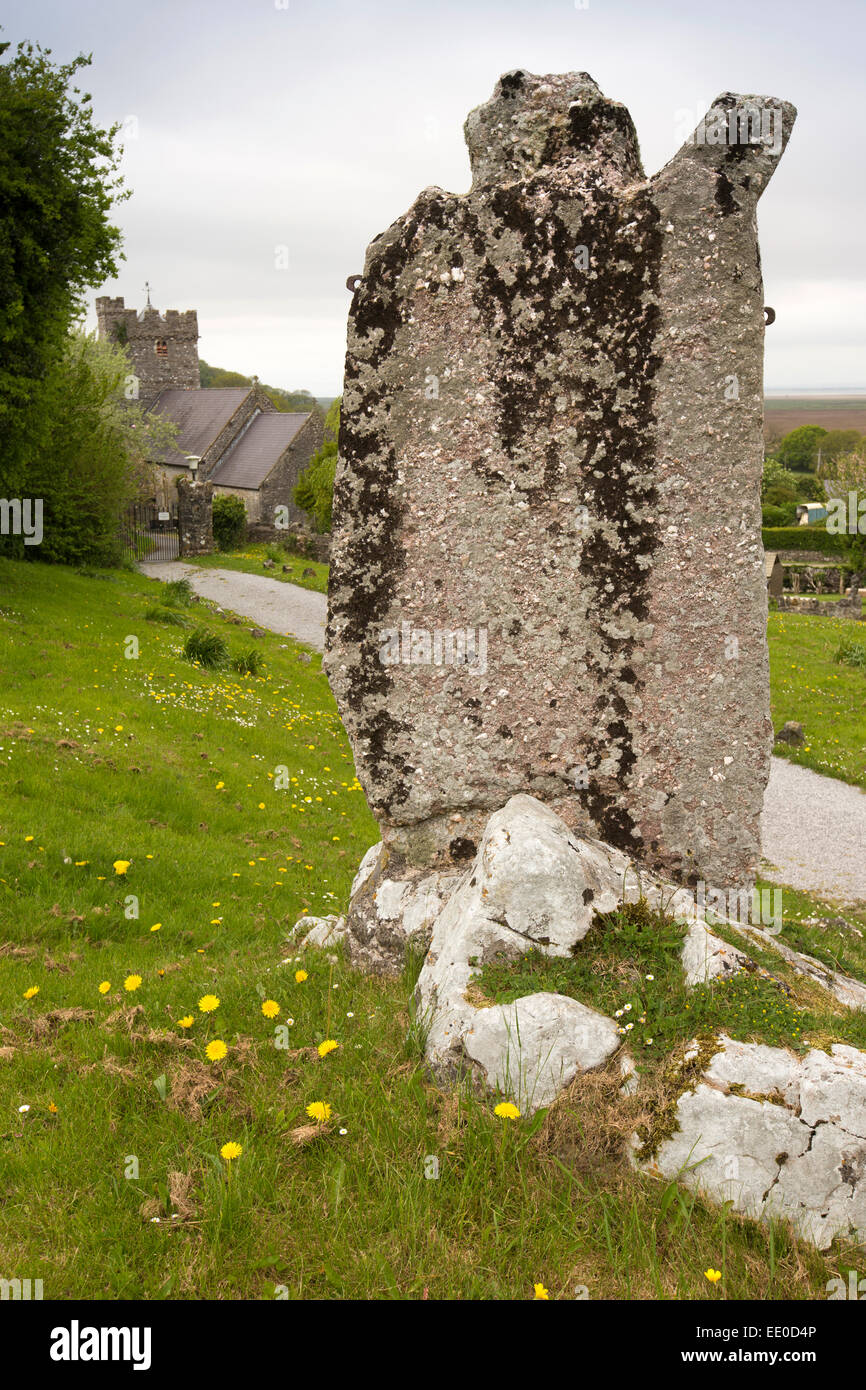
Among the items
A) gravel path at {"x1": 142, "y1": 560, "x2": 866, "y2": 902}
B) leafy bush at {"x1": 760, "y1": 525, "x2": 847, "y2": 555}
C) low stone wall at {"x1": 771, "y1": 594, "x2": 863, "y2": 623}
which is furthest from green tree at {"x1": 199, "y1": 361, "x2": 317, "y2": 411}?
gravel path at {"x1": 142, "y1": 560, "x2": 866, "y2": 902}

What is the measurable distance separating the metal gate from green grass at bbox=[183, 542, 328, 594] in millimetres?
1481

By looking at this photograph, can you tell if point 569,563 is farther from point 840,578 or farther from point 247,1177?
point 840,578

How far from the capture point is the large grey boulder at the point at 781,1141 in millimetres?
3371

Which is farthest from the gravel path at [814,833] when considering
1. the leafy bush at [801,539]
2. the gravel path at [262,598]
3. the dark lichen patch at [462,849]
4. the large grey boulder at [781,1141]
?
the leafy bush at [801,539]

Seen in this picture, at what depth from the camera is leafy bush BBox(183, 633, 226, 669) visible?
54.9 feet

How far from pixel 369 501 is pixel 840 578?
4577cm

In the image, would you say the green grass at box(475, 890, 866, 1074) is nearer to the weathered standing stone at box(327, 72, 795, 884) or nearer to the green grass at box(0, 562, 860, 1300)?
the green grass at box(0, 562, 860, 1300)

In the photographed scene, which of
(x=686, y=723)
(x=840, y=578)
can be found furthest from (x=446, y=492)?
(x=840, y=578)

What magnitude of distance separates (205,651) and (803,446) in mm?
104948

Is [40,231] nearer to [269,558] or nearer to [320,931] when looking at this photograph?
[320,931]

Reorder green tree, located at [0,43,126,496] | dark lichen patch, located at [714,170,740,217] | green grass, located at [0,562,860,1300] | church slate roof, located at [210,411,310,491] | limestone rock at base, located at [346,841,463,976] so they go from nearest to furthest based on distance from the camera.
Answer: green grass, located at [0,562,860,1300] < dark lichen patch, located at [714,170,740,217] < limestone rock at base, located at [346,841,463,976] < green tree, located at [0,43,126,496] < church slate roof, located at [210,411,310,491]

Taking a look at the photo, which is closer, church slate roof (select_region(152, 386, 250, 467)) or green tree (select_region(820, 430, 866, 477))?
church slate roof (select_region(152, 386, 250, 467))

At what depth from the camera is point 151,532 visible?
38750 mm
